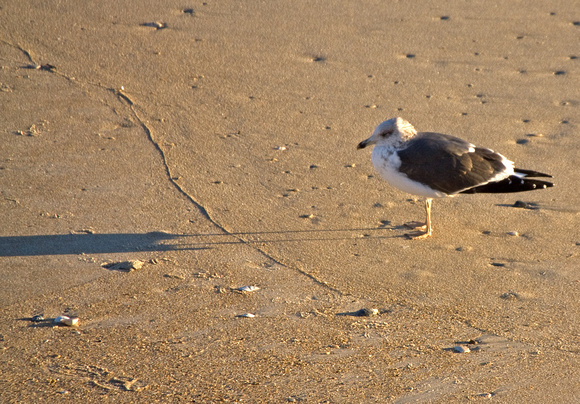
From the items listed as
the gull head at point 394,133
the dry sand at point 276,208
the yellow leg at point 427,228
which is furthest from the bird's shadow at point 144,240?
the gull head at point 394,133

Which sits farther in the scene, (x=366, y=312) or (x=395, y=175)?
(x=395, y=175)

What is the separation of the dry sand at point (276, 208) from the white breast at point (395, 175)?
0.33 meters

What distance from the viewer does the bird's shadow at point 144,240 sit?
14.3 feet

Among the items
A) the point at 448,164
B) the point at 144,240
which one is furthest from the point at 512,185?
the point at 144,240

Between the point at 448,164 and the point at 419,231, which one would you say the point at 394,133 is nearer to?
the point at 448,164

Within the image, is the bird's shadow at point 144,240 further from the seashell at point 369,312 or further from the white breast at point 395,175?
the seashell at point 369,312

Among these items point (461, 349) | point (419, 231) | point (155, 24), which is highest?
point (155, 24)

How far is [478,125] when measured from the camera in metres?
5.99

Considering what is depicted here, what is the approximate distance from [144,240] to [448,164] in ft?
7.00

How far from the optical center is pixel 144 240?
177 inches

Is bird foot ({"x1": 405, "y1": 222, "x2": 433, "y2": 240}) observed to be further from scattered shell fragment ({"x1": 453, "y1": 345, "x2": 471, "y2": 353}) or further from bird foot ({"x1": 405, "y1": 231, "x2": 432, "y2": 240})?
scattered shell fragment ({"x1": 453, "y1": 345, "x2": 471, "y2": 353})

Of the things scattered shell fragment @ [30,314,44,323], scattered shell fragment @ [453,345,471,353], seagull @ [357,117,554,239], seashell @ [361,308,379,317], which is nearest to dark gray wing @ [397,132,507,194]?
seagull @ [357,117,554,239]

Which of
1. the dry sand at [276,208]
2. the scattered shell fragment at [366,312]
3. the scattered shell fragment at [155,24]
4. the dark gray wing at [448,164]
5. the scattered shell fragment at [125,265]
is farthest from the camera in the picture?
the scattered shell fragment at [155,24]

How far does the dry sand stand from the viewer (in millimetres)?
3422
